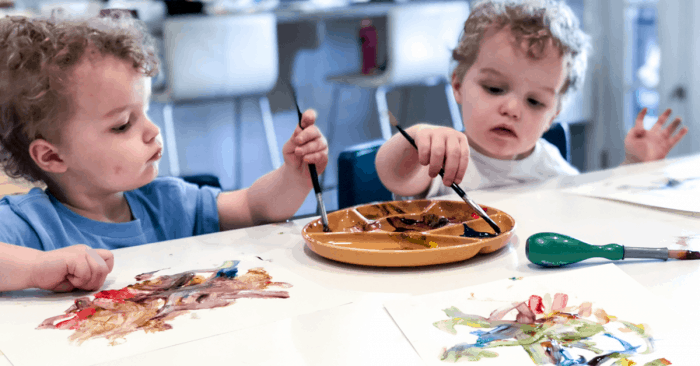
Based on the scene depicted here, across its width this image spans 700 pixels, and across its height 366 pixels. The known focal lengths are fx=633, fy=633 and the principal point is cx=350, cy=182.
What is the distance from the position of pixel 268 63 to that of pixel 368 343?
2295mm

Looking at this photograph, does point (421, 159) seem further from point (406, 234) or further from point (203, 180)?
point (203, 180)

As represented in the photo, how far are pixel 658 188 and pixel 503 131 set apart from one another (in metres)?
0.30

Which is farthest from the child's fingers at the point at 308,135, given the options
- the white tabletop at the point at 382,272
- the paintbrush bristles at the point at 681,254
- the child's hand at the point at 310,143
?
the paintbrush bristles at the point at 681,254

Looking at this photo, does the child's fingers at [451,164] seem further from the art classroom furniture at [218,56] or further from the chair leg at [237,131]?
the chair leg at [237,131]

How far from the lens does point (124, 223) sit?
2.90ft

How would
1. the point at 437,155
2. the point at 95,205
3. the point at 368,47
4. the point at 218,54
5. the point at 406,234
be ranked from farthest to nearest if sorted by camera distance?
the point at 368,47
the point at 218,54
the point at 95,205
the point at 437,155
the point at 406,234

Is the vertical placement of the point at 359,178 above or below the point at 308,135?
below

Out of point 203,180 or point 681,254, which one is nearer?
point 681,254

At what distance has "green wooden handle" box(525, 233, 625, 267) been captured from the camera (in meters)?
0.60

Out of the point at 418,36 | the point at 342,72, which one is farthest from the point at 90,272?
the point at 342,72

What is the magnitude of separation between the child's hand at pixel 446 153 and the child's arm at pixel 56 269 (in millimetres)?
390

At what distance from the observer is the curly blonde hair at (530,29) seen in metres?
1.10

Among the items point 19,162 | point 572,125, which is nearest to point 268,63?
point 572,125

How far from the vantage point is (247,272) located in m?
0.64
